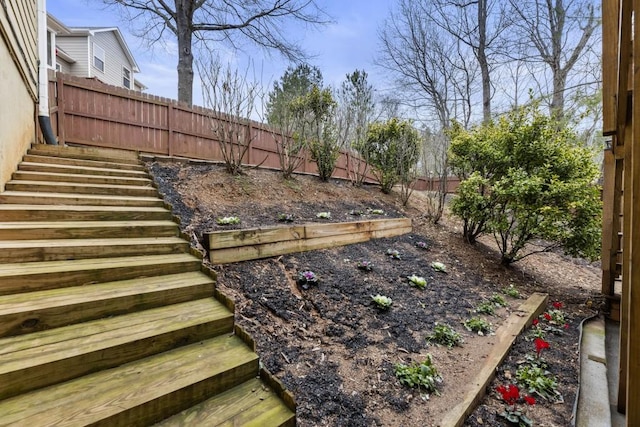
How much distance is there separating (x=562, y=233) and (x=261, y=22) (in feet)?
37.2

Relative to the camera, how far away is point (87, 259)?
2277 mm

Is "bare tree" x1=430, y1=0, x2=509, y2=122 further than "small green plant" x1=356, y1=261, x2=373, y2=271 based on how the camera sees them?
Yes

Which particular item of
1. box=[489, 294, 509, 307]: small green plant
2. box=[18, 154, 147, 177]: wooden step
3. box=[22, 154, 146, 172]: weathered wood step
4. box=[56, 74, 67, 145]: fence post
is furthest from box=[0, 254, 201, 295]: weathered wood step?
box=[56, 74, 67, 145]: fence post

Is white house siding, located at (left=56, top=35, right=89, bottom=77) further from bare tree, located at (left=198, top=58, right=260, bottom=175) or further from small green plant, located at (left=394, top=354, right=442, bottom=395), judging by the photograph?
small green plant, located at (left=394, top=354, right=442, bottom=395)

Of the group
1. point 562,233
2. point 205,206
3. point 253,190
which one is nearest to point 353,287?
point 205,206

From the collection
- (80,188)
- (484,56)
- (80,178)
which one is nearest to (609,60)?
(80,188)

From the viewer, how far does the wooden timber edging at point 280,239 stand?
9.73 feet

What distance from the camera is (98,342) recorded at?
5.26ft

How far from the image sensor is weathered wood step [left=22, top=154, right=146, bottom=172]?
3.68m

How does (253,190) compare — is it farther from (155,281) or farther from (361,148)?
(361,148)

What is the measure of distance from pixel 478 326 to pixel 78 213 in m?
4.13

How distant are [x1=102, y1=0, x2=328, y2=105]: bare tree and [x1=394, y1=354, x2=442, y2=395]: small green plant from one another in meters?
10.3

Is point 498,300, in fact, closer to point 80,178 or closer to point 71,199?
point 71,199

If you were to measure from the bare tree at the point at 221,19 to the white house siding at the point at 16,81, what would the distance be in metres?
5.78
